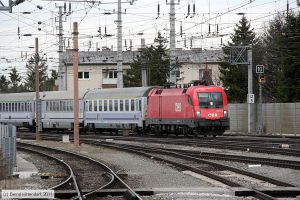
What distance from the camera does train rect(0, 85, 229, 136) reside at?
118 ft

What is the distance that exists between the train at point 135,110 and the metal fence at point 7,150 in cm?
1761

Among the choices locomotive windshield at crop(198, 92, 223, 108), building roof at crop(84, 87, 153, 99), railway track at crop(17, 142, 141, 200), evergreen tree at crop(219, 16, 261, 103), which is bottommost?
railway track at crop(17, 142, 141, 200)

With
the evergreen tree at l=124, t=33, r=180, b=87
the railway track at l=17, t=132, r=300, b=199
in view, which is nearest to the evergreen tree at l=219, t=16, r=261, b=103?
the evergreen tree at l=124, t=33, r=180, b=87

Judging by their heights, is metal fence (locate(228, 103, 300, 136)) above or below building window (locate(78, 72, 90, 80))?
below

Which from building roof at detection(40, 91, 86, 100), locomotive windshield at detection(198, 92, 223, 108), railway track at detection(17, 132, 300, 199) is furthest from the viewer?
building roof at detection(40, 91, 86, 100)

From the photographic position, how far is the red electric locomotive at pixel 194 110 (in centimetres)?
3566

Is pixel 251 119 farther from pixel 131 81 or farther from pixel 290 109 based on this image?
pixel 131 81

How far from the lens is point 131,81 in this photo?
78.6 meters

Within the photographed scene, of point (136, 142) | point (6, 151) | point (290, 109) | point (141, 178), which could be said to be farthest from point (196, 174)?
point (290, 109)

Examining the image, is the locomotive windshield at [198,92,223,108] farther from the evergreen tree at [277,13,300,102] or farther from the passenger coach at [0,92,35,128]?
the passenger coach at [0,92,35,128]

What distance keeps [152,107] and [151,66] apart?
28091 mm

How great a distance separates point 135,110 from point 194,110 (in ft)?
21.3

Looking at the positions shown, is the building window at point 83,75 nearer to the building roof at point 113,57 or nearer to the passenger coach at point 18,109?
the building roof at point 113,57

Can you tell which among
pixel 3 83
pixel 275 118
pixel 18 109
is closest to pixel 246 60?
pixel 275 118
